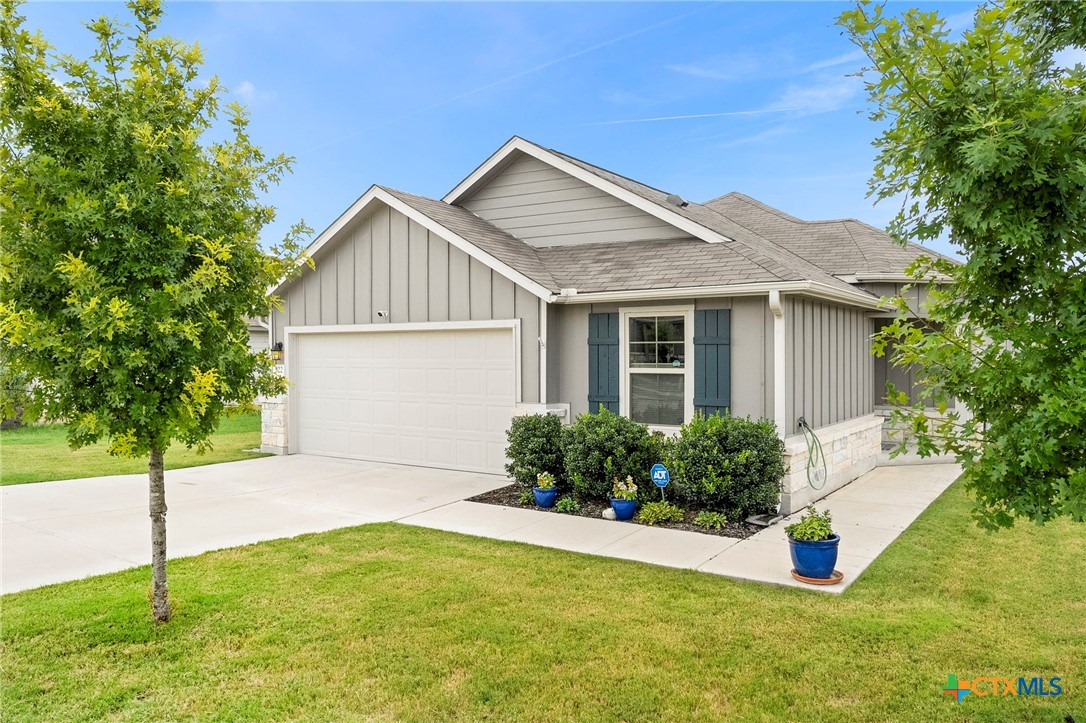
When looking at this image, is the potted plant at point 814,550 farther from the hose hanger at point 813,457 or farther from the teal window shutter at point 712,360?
the hose hanger at point 813,457

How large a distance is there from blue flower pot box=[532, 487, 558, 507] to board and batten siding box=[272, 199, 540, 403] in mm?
1626

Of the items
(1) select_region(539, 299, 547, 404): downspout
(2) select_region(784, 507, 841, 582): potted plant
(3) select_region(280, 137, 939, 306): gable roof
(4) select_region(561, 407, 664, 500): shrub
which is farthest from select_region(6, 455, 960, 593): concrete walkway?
(3) select_region(280, 137, 939, 306): gable roof

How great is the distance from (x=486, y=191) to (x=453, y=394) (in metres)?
3.87

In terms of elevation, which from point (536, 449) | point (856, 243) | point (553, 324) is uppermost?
point (856, 243)

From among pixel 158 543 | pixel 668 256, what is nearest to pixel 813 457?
pixel 668 256

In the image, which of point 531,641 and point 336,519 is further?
point 336,519

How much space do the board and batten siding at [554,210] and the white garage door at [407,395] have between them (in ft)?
7.79

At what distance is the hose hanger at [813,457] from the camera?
863 cm

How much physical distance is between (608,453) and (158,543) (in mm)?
5046

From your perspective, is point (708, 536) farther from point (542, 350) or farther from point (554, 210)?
point (554, 210)

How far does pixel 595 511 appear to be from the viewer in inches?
325

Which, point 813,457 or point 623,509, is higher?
point 813,457

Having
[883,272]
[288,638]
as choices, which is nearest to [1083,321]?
[288,638]

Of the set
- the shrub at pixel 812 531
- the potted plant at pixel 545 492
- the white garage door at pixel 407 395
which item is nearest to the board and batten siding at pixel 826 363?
the shrub at pixel 812 531
